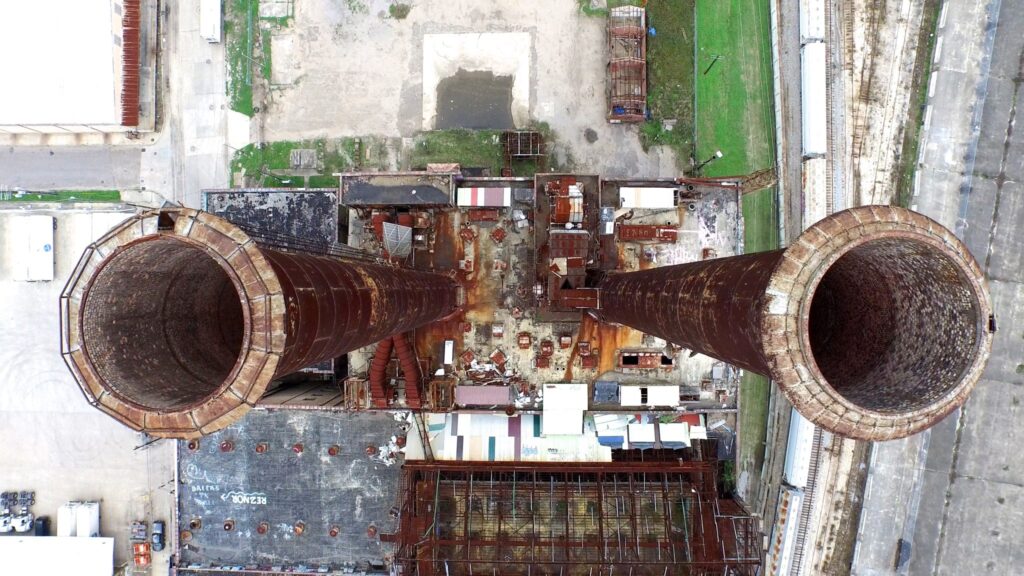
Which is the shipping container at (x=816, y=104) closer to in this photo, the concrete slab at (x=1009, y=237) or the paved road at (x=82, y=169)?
the concrete slab at (x=1009, y=237)

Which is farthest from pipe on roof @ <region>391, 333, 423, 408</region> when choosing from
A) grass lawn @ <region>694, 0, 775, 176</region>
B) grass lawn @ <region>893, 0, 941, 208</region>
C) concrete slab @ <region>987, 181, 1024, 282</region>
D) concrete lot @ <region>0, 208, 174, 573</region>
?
concrete slab @ <region>987, 181, 1024, 282</region>

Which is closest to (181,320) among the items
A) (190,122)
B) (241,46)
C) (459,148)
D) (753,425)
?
(459,148)

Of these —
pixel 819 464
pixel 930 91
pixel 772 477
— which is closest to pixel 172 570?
pixel 772 477

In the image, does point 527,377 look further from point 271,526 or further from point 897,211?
point 897,211

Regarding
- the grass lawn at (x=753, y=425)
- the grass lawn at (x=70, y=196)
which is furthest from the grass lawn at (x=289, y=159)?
the grass lawn at (x=753, y=425)

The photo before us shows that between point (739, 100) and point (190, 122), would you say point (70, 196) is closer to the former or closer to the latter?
point (190, 122)

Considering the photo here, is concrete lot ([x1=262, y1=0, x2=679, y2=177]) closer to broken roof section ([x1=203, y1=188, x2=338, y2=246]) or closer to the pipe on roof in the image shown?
broken roof section ([x1=203, y1=188, x2=338, y2=246])
